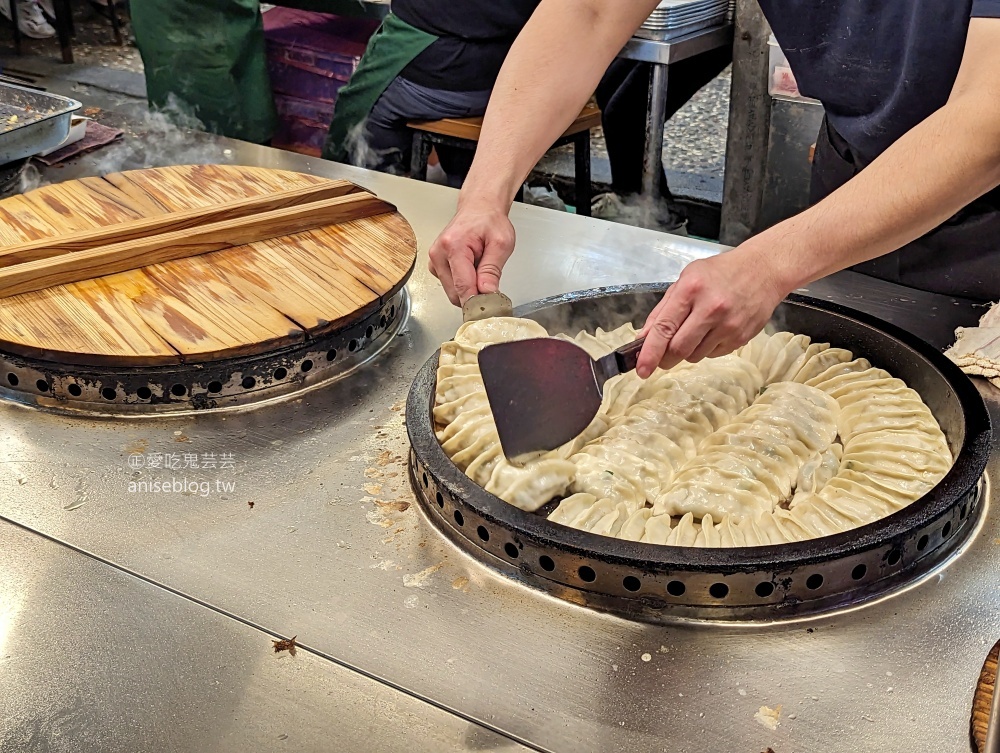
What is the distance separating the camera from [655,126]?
484 cm

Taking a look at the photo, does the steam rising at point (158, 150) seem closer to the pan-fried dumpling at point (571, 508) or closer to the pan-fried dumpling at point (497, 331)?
the pan-fried dumpling at point (497, 331)

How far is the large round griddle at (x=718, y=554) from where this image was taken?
145 cm

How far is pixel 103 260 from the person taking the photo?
7.44ft

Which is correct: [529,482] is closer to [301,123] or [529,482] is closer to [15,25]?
[301,123]

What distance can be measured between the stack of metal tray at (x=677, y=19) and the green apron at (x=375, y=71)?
1026 mm

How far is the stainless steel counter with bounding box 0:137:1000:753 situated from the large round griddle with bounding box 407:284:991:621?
30 millimetres

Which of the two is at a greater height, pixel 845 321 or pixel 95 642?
pixel 845 321

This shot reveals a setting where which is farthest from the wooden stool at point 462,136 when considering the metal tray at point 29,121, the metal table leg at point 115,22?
the metal table leg at point 115,22

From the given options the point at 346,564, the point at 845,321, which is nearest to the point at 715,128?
the point at 845,321

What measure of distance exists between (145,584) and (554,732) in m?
0.73

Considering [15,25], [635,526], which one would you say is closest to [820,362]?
[635,526]

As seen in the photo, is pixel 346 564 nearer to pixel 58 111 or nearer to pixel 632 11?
pixel 632 11

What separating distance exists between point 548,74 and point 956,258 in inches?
43.9

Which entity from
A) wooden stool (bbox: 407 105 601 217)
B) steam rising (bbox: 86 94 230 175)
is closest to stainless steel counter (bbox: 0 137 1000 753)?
steam rising (bbox: 86 94 230 175)
